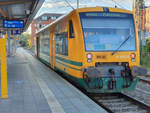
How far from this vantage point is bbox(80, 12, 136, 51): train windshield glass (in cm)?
830

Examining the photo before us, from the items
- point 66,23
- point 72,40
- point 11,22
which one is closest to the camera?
point 72,40

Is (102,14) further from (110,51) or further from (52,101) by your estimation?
(52,101)

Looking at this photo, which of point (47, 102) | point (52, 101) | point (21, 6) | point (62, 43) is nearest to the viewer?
point (47, 102)

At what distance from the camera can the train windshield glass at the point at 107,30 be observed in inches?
327

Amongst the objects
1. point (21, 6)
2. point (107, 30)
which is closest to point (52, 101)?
point (107, 30)

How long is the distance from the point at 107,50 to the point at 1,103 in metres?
3.98

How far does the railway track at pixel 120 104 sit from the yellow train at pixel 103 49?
370 millimetres

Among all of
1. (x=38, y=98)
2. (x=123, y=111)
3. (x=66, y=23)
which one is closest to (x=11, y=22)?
(x=66, y=23)

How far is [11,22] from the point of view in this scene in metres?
16.9

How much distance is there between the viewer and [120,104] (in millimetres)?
7578

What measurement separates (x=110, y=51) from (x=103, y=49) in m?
0.26

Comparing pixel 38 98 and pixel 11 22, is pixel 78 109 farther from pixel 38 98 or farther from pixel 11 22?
pixel 11 22

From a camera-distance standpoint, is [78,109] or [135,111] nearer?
[78,109]

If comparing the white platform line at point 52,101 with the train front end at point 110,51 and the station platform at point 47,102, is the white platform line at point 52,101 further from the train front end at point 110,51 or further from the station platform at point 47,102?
the train front end at point 110,51
